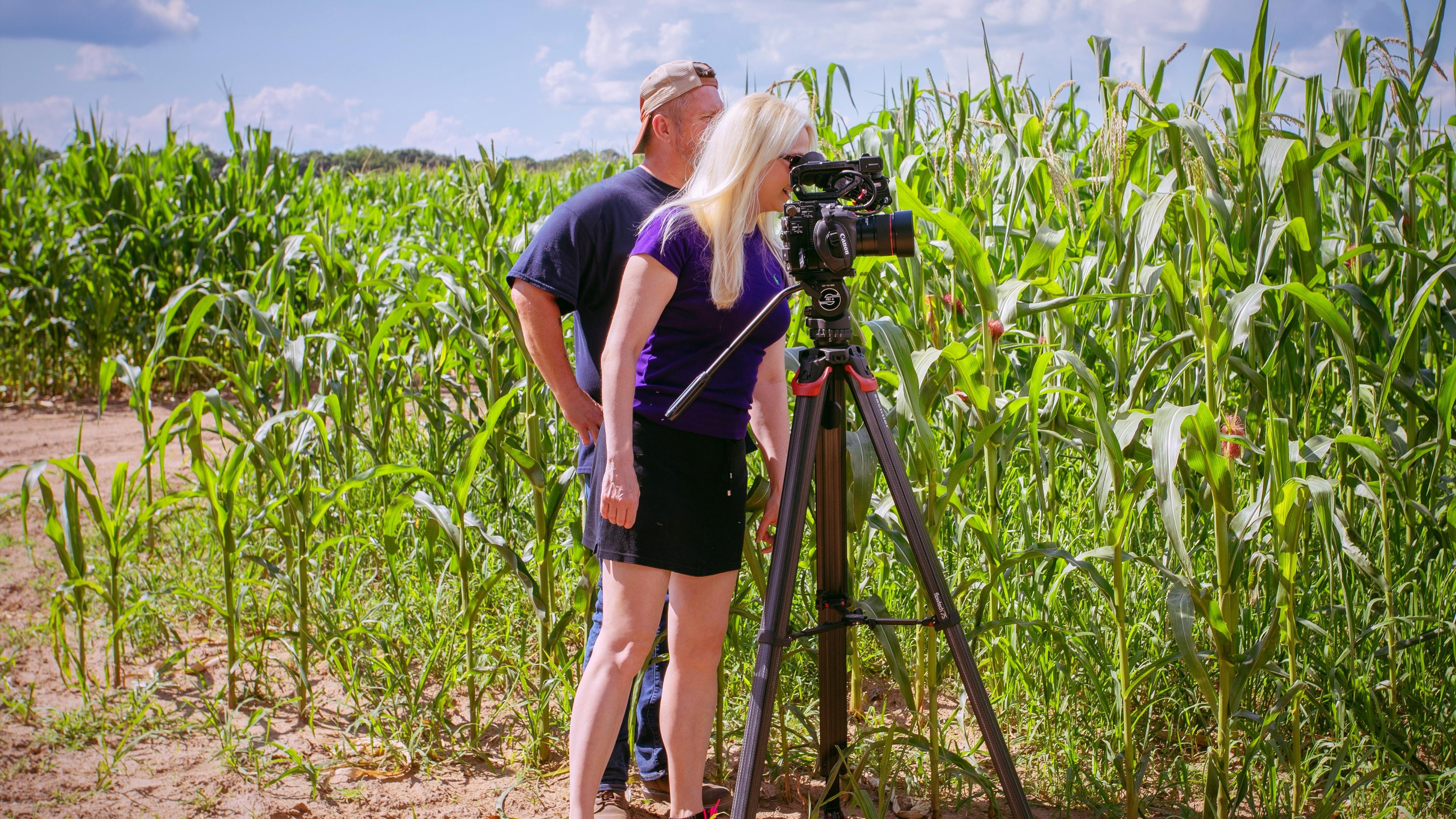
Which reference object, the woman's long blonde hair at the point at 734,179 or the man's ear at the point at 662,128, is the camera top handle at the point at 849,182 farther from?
the man's ear at the point at 662,128

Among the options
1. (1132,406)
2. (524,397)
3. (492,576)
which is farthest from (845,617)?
(524,397)

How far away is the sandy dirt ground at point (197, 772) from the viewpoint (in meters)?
2.10

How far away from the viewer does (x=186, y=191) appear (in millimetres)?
6340

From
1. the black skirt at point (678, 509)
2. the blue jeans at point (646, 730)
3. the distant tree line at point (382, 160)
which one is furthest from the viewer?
the distant tree line at point (382, 160)

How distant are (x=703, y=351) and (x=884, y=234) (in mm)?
439

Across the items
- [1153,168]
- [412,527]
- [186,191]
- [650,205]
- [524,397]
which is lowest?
[412,527]

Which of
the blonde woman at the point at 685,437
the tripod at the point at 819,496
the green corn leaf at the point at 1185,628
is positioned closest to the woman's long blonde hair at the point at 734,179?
the blonde woman at the point at 685,437

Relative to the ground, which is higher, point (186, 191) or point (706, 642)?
point (186, 191)

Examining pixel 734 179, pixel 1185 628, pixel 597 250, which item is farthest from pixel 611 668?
pixel 1185 628

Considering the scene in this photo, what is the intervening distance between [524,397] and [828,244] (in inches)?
46.3

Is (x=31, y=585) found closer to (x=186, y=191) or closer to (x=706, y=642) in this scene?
(x=706, y=642)

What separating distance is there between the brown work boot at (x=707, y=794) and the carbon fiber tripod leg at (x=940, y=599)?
614 mm

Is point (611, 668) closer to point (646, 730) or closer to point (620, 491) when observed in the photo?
point (620, 491)

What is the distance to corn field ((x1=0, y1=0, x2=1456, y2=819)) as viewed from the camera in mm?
1771
